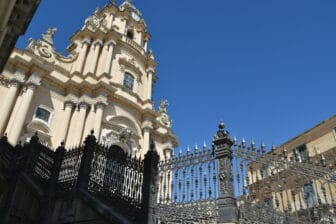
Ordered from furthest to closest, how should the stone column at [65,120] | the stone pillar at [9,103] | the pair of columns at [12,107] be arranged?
the stone column at [65,120], the stone pillar at [9,103], the pair of columns at [12,107]

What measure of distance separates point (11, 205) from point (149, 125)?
15467 mm

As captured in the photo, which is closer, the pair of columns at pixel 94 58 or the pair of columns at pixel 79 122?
the pair of columns at pixel 79 122

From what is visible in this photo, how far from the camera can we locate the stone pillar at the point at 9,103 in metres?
16.5

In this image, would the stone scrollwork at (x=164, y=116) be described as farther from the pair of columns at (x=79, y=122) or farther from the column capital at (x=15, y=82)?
the column capital at (x=15, y=82)

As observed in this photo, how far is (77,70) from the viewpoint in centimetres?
2212

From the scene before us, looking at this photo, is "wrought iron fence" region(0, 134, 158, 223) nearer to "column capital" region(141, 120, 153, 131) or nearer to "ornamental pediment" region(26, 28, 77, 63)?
"ornamental pediment" region(26, 28, 77, 63)

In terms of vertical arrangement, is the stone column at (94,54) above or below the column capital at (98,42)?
below

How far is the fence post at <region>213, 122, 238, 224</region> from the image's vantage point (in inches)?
248

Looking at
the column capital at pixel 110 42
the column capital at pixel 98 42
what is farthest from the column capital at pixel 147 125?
the column capital at pixel 98 42

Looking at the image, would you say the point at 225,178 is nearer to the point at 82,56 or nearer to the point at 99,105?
the point at 99,105

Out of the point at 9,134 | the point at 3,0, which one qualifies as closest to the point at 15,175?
the point at 3,0

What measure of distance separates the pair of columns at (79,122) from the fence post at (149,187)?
11.5 metres

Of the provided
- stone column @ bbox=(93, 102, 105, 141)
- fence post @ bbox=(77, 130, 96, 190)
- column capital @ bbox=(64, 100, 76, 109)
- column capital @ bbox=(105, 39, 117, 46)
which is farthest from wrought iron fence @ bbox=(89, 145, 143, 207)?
column capital @ bbox=(105, 39, 117, 46)

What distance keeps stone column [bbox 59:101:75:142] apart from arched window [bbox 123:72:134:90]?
5.05 m
